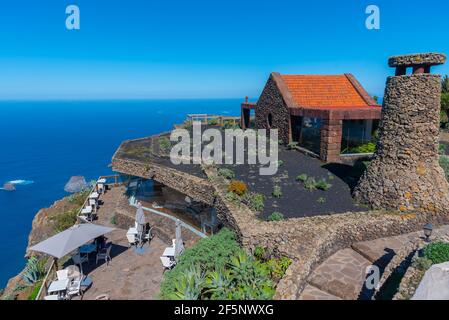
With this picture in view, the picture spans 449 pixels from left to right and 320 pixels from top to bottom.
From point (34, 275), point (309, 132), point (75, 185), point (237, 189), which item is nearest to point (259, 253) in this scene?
point (237, 189)

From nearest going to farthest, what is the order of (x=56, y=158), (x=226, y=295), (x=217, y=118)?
(x=226, y=295)
(x=217, y=118)
(x=56, y=158)

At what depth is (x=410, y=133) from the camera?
34.8 feet

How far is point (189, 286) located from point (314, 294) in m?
3.59

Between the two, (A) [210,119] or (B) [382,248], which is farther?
(A) [210,119]

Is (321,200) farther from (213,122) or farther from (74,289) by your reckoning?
(213,122)

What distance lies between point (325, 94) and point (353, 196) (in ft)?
42.0

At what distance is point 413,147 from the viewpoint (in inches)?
418

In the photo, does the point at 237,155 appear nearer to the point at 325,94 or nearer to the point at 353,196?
the point at 353,196

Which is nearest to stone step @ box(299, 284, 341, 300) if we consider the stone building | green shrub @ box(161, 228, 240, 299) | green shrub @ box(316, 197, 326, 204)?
green shrub @ box(161, 228, 240, 299)

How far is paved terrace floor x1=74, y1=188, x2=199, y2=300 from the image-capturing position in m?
11.0

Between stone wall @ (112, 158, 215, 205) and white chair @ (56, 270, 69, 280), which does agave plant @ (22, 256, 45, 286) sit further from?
stone wall @ (112, 158, 215, 205)

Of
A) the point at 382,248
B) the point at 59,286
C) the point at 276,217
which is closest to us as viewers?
the point at 382,248
